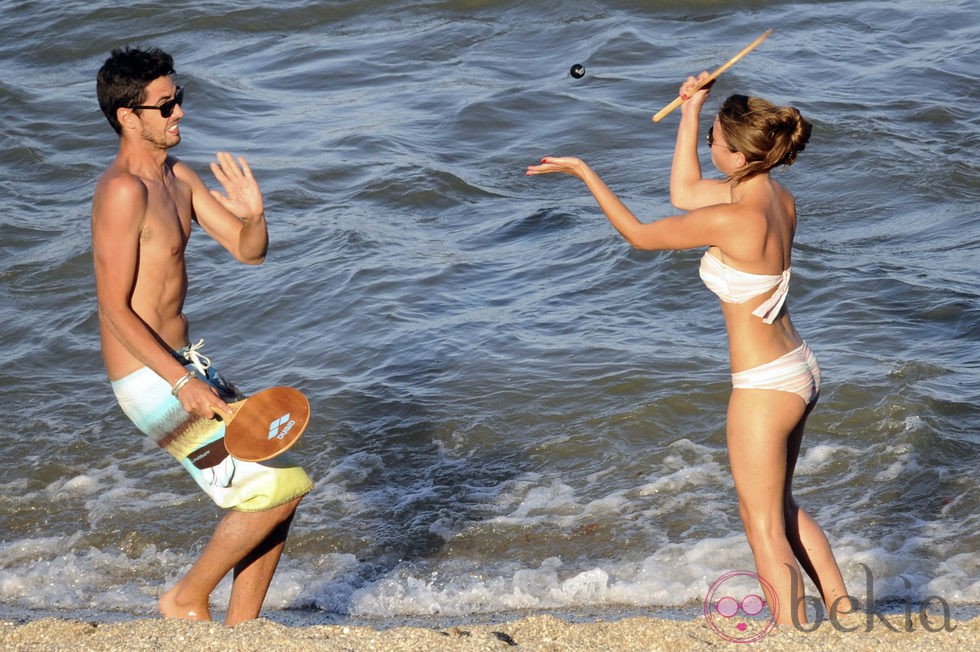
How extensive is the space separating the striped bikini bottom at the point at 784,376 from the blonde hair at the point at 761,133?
630 mm

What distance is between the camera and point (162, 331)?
441cm

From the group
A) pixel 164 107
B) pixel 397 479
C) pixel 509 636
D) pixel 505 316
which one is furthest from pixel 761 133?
pixel 505 316

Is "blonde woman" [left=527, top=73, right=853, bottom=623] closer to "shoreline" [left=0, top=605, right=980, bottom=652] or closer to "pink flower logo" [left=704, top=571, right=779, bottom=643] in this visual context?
"pink flower logo" [left=704, top=571, right=779, bottom=643]

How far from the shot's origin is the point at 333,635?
4414 mm

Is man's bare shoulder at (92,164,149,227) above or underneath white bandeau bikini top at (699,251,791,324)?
above

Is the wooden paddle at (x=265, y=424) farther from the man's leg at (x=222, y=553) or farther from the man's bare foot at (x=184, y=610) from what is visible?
the man's bare foot at (x=184, y=610)

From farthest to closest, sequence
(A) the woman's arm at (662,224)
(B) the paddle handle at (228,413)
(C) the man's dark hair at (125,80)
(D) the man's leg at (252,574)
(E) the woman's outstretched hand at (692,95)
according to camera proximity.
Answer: (D) the man's leg at (252,574) → (E) the woman's outstretched hand at (692,95) → (C) the man's dark hair at (125,80) → (B) the paddle handle at (228,413) → (A) the woman's arm at (662,224)

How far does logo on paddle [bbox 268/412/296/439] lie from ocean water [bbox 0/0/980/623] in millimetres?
1543

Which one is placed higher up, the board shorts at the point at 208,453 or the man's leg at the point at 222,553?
the board shorts at the point at 208,453

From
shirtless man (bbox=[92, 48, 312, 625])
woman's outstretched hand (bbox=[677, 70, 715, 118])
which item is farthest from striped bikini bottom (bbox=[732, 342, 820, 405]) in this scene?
shirtless man (bbox=[92, 48, 312, 625])

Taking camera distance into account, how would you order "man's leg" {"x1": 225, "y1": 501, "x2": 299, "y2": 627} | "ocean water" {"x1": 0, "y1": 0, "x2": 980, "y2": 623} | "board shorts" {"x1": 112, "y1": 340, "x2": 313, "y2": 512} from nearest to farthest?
"board shorts" {"x1": 112, "y1": 340, "x2": 313, "y2": 512} < "man's leg" {"x1": 225, "y1": 501, "x2": 299, "y2": 627} < "ocean water" {"x1": 0, "y1": 0, "x2": 980, "y2": 623}

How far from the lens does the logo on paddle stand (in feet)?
13.5

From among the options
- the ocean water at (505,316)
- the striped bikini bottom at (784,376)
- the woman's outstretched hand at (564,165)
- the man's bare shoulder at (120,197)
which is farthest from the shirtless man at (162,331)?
the striped bikini bottom at (784,376)

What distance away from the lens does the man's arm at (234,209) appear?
4.65 meters
